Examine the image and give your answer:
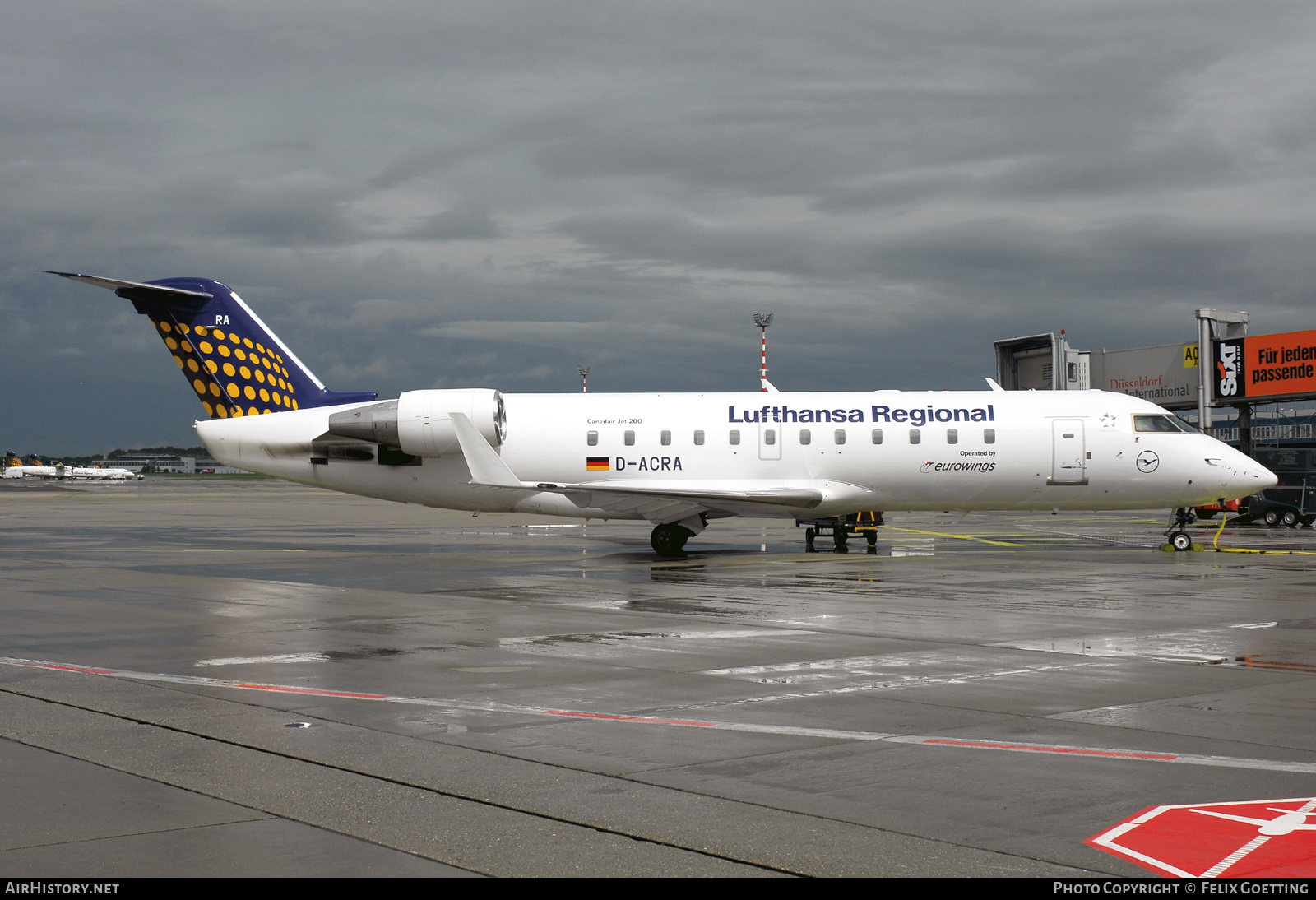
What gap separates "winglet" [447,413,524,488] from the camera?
24.3 meters

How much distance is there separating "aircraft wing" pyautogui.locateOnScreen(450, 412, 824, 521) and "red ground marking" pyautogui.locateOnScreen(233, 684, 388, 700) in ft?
45.3

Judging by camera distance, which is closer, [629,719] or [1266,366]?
[629,719]

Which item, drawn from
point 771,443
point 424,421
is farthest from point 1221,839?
point 424,421

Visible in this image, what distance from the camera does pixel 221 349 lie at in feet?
91.4

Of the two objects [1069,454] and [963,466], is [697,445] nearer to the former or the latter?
[963,466]

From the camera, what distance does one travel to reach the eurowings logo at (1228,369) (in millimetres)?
52875

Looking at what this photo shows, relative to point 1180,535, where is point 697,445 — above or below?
above

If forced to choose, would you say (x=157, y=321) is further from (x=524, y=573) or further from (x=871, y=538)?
(x=871, y=538)

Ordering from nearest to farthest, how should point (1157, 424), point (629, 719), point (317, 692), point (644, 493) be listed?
point (629, 719) < point (317, 692) < point (644, 493) < point (1157, 424)

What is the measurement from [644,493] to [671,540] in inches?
78.5

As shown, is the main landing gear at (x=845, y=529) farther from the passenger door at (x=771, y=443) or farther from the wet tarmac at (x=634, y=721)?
the wet tarmac at (x=634, y=721)

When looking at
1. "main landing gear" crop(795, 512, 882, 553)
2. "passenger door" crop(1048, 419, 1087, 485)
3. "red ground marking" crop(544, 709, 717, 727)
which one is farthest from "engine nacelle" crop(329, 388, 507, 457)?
"red ground marking" crop(544, 709, 717, 727)

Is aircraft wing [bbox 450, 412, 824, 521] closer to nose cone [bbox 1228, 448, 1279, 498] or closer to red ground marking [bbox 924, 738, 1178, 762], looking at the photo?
nose cone [bbox 1228, 448, 1279, 498]

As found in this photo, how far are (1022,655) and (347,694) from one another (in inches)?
263
